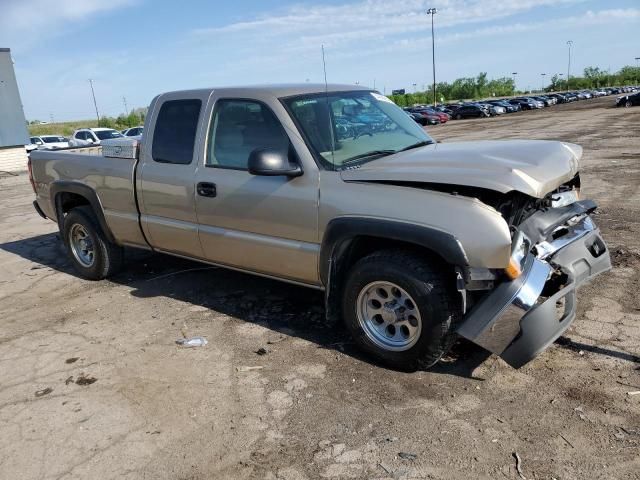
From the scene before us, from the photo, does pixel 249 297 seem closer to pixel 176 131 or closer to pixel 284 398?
pixel 176 131

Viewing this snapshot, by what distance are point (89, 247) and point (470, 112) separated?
2051 inches

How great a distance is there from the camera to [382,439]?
2945mm

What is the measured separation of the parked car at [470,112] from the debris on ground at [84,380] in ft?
175

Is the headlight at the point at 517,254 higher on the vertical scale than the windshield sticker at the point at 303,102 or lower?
lower

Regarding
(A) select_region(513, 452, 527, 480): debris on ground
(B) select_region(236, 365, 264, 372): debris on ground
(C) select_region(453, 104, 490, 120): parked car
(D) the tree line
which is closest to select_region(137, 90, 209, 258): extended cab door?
(B) select_region(236, 365, 264, 372): debris on ground

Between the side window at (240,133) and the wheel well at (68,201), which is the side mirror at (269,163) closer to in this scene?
the side window at (240,133)

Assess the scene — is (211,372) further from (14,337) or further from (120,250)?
(120,250)

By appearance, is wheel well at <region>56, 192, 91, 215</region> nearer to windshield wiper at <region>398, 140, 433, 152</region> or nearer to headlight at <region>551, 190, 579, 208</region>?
windshield wiper at <region>398, 140, 433, 152</region>

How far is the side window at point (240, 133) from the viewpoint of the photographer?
4039mm

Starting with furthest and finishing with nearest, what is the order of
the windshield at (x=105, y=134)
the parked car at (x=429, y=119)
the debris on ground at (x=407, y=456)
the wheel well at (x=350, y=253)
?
the parked car at (x=429, y=119)
the windshield at (x=105, y=134)
the wheel well at (x=350, y=253)
the debris on ground at (x=407, y=456)

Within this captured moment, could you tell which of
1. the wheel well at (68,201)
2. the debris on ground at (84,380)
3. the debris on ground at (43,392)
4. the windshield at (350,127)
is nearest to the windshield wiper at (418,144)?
the windshield at (350,127)

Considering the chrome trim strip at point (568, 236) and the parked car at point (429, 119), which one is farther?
the parked car at point (429, 119)

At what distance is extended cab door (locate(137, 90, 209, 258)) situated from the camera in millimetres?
4547


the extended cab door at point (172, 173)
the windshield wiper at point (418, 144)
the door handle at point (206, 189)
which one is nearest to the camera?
the windshield wiper at point (418, 144)
